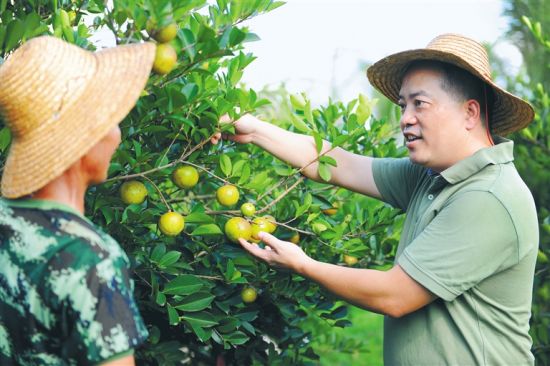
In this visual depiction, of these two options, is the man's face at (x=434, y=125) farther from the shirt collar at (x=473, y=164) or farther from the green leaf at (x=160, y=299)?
the green leaf at (x=160, y=299)

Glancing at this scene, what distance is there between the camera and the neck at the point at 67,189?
1.53 m

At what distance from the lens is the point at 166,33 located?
1.75 m

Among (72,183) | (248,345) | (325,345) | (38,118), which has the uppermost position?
(38,118)

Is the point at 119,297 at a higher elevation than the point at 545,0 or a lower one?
higher

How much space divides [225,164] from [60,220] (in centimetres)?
91

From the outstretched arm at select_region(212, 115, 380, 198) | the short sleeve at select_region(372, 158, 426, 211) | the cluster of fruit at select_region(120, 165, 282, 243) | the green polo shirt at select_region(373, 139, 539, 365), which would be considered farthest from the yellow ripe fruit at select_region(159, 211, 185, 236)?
the short sleeve at select_region(372, 158, 426, 211)

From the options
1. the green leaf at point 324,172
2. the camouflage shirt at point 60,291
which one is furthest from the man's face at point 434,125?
the camouflage shirt at point 60,291

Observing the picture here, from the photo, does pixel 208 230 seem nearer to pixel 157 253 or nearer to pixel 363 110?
pixel 157 253

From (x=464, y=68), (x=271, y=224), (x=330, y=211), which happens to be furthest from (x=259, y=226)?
(x=464, y=68)

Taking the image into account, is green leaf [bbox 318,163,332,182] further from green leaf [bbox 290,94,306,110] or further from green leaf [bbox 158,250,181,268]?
green leaf [bbox 158,250,181,268]

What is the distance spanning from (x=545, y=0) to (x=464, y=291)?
16.1 feet

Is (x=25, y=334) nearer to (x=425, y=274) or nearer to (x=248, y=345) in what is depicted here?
(x=425, y=274)

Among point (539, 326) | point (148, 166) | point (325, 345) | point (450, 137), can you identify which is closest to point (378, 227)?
point (450, 137)

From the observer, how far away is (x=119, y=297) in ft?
4.71
